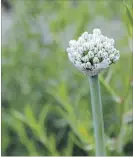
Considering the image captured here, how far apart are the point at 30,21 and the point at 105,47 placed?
1.29ft

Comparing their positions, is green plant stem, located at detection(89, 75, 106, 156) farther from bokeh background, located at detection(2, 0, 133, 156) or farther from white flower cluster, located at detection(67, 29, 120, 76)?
bokeh background, located at detection(2, 0, 133, 156)

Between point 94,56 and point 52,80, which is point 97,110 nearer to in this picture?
point 94,56

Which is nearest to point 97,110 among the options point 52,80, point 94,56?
point 94,56

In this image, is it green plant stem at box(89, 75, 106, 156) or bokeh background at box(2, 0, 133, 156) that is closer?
green plant stem at box(89, 75, 106, 156)

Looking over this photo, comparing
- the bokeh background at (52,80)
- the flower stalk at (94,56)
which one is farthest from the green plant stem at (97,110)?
the bokeh background at (52,80)

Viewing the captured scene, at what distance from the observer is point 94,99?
0.68ft

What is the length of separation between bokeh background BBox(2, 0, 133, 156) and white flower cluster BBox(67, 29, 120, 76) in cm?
19

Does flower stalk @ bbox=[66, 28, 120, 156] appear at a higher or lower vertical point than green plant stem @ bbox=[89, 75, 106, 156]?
higher

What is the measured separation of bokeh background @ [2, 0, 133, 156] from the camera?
41 centimetres

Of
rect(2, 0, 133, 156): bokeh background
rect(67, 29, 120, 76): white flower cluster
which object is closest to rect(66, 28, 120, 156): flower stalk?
rect(67, 29, 120, 76): white flower cluster

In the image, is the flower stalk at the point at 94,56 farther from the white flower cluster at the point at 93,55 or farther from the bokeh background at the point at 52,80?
the bokeh background at the point at 52,80

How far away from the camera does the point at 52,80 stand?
49cm

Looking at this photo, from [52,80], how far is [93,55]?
0.99 feet

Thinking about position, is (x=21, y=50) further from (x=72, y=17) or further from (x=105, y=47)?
(x=105, y=47)
